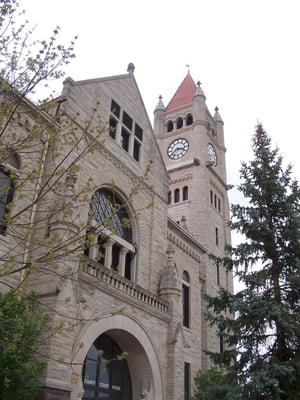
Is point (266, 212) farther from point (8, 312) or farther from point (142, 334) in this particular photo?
point (8, 312)

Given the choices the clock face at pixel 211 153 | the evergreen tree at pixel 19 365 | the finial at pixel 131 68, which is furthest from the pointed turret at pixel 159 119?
the evergreen tree at pixel 19 365

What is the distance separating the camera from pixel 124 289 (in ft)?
56.8

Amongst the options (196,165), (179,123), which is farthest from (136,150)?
(179,123)

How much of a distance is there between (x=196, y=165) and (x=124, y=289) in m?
22.9

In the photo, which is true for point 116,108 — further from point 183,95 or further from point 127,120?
point 183,95

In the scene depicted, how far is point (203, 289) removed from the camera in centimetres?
2955

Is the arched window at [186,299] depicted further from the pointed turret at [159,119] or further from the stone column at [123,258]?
the pointed turret at [159,119]

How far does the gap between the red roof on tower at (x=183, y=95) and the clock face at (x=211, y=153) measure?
5.71 meters

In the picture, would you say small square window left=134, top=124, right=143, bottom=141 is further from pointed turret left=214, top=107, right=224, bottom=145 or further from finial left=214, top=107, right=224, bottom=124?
finial left=214, top=107, right=224, bottom=124

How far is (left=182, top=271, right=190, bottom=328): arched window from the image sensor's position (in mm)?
24142

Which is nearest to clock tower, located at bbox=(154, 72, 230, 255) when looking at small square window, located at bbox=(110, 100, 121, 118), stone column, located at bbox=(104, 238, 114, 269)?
small square window, located at bbox=(110, 100, 121, 118)

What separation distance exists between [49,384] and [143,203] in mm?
10229

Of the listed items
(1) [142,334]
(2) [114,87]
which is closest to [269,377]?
(1) [142,334]

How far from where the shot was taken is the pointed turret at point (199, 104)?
4259cm
